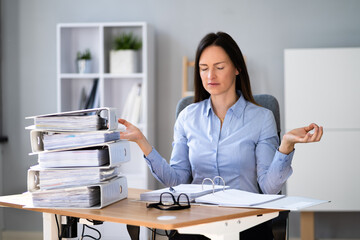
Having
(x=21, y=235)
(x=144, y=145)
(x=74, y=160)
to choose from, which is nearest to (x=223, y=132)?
(x=144, y=145)

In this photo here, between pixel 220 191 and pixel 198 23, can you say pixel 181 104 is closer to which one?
pixel 220 191

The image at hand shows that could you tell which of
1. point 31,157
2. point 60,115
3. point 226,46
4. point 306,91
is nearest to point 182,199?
point 60,115

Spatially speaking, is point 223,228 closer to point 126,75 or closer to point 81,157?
point 81,157

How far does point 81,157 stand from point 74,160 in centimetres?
3

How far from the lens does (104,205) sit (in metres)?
1.60

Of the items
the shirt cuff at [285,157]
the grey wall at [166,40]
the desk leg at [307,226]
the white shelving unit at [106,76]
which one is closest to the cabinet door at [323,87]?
the grey wall at [166,40]

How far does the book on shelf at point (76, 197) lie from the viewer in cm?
159

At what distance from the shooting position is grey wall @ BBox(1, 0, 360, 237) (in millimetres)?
3938

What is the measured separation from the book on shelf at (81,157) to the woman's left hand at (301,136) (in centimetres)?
56

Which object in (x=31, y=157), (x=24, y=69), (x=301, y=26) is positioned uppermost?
A: (x=301, y=26)

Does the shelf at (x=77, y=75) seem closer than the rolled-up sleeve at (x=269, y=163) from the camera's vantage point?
No

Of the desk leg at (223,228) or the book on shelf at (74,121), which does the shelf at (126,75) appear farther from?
the desk leg at (223,228)

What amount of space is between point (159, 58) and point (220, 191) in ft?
8.12

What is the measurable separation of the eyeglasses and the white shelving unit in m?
2.14
